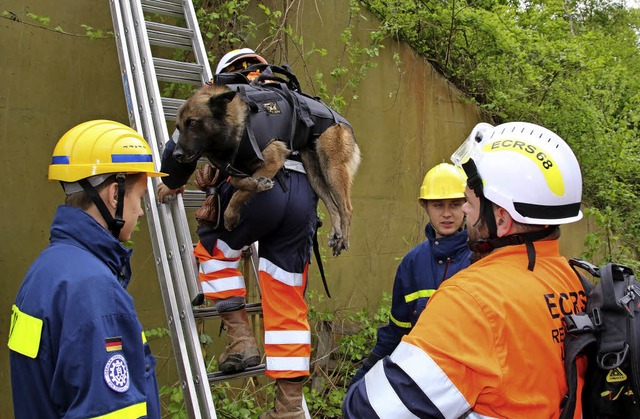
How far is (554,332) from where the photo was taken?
1.81 meters

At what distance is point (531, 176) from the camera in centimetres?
195

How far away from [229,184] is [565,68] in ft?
23.9

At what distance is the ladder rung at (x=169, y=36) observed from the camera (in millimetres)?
4293

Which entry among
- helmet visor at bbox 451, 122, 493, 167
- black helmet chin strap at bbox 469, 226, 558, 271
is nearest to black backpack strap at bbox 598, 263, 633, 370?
black helmet chin strap at bbox 469, 226, 558, 271

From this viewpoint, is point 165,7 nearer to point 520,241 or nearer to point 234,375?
point 234,375

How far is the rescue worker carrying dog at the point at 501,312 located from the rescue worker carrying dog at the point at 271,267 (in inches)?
53.5

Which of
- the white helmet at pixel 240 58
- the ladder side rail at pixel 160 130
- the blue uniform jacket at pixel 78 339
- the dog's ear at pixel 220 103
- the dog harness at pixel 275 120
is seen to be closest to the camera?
the blue uniform jacket at pixel 78 339

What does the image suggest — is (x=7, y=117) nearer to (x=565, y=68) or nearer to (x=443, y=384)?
(x=443, y=384)

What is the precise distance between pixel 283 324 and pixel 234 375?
44cm

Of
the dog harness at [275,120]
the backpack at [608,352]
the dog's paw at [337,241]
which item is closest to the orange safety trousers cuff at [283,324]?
the dog's paw at [337,241]

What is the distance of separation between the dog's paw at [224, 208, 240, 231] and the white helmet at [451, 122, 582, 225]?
150 centimetres

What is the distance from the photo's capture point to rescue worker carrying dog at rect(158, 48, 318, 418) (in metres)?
3.18

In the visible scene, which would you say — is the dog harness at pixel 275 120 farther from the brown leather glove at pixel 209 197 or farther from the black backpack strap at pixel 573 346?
the black backpack strap at pixel 573 346

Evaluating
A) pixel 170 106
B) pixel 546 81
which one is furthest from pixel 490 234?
pixel 546 81
